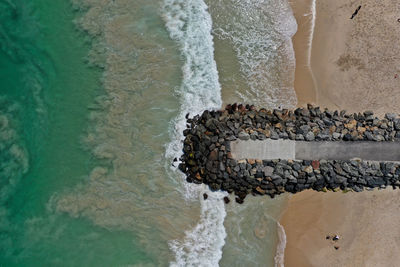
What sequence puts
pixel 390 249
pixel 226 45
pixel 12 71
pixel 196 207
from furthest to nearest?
pixel 12 71, pixel 226 45, pixel 196 207, pixel 390 249

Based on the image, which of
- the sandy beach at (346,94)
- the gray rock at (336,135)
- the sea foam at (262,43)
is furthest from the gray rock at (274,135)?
the gray rock at (336,135)

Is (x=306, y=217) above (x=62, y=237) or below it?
above

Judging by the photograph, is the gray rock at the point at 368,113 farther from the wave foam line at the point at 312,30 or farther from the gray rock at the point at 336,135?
the wave foam line at the point at 312,30

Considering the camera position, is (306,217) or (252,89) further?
(252,89)

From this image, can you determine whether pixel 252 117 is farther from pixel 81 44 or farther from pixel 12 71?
pixel 12 71

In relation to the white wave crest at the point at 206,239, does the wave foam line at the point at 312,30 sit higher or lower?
higher

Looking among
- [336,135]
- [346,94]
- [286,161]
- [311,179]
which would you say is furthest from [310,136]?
[346,94]

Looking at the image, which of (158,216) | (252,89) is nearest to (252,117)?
(252,89)
